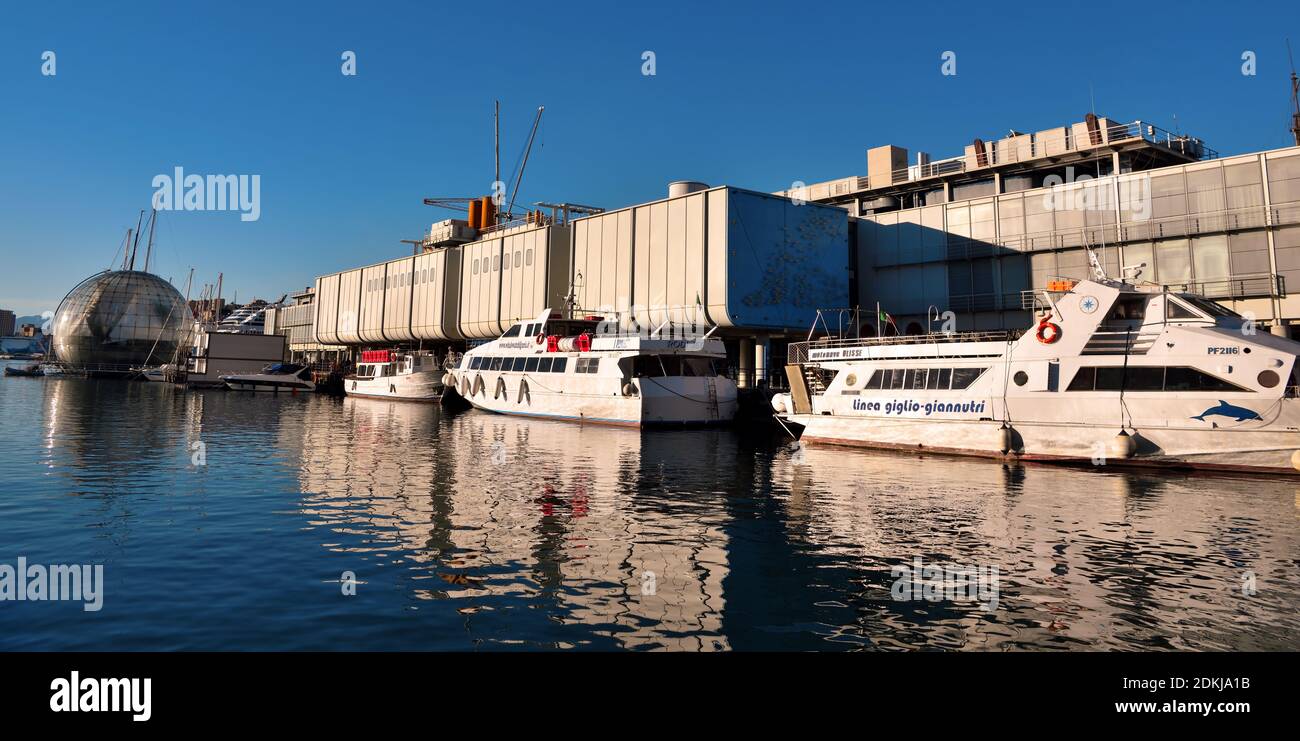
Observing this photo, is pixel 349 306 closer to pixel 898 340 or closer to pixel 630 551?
pixel 898 340

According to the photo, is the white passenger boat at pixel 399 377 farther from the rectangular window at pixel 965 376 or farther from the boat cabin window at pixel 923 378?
the rectangular window at pixel 965 376

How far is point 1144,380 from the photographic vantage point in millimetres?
24156

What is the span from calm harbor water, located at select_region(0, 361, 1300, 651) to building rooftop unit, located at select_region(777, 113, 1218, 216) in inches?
1833

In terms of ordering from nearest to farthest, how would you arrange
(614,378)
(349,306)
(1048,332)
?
1. (1048,332)
2. (614,378)
3. (349,306)

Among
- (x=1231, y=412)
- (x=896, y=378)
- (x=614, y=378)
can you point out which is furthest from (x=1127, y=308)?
(x=614, y=378)

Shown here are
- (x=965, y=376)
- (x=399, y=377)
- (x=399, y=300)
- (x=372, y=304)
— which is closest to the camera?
(x=965, y=376)

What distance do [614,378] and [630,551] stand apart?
28599 millimetres

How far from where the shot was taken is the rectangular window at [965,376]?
28.0 meters

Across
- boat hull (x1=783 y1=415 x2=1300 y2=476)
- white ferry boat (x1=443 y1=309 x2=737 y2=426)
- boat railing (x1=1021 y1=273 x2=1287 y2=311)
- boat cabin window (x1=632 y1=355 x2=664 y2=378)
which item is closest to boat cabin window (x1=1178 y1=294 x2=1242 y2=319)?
boat hull (x1=783 y1=415 x2=1300 y2=476)

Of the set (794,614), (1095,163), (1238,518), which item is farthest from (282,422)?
(1095,163)

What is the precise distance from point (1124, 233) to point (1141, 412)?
30309mm

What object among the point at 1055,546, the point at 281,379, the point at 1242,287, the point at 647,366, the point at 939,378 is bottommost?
the point at 1055,546

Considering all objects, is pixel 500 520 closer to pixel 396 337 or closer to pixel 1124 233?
pixel 1124 233

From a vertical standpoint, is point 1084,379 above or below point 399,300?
below
